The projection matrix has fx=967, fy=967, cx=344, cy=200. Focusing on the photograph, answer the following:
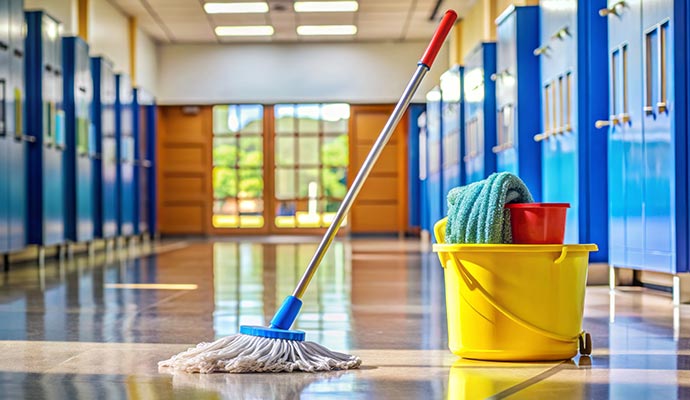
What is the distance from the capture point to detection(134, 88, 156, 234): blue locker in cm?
1551

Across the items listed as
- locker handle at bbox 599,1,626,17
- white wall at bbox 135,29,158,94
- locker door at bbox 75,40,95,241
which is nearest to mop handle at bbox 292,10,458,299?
locker handle at bbox 599,1,626,17

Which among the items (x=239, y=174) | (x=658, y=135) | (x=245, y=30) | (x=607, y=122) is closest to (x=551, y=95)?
(x=607, y=122)

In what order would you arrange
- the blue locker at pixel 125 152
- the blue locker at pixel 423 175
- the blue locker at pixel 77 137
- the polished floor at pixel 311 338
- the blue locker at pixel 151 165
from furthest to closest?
1. the blue locker at pixel 423 175
2. the blue locker at pixel 151 165
3. the blue locker at pixel 125 152
4. the blue locker at pixel 77 137
5. the polished floor at pixel 311 338

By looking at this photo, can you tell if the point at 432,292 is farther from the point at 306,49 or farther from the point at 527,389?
the point at 306,49

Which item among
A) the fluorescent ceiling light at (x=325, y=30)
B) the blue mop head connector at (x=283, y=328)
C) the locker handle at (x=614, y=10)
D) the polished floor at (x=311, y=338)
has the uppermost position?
the fluorescent ceiling light at (x=325, y=30)

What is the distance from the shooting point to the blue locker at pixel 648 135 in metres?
5.10

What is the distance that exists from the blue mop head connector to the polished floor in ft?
0.55

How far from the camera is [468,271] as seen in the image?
3115mm

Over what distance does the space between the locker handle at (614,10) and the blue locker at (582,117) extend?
52 centimetres

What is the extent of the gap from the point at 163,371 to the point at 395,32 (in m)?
15.1

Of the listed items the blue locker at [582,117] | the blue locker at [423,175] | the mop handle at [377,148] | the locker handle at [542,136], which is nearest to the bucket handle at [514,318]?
the mop handle at [377,148]

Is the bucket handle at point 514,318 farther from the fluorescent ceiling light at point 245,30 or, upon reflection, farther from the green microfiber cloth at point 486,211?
the fluorescent ceiling light at point 245,30

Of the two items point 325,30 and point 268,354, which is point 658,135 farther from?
point 325,30

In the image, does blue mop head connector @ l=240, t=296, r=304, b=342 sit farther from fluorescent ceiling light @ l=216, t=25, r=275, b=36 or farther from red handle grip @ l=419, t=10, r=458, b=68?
fluorescent ceiling light @ l=216, t=25, r=275, b=36
